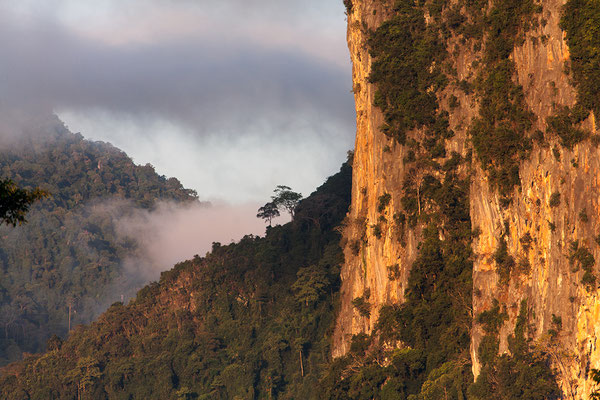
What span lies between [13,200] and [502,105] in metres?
40.0

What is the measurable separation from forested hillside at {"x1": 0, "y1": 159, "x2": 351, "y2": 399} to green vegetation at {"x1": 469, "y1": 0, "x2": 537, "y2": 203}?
37.1 metres

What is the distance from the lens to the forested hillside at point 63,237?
156 metres

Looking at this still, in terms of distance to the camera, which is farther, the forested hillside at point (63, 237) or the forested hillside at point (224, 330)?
the forested hillside at point (63, 237)

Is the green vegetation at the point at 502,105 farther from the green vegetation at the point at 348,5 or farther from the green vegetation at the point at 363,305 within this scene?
the green vegetation at the point at 348,5

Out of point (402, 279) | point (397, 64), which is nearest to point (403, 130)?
point (397, 64)

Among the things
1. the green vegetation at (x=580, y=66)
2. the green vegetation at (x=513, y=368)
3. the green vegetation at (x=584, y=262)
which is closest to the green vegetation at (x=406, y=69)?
the green vegetation at (x=580, y=66)

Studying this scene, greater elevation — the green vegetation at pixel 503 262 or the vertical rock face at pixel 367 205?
the vertical rock face at pixel 367 205

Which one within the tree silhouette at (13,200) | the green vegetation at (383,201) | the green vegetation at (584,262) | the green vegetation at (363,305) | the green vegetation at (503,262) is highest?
the green vegetation at (383,201)

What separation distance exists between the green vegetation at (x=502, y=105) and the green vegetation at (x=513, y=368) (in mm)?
7172

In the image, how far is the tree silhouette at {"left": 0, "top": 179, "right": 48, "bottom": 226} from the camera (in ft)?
71.2

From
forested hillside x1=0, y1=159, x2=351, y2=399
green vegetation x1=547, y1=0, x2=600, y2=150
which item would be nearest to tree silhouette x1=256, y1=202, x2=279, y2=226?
forested hillside x1=0, y1=159, x2=351, y2=399

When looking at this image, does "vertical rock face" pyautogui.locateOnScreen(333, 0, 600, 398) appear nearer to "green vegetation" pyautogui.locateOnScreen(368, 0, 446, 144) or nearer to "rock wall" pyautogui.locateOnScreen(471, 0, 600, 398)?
"rock wall" pyautogui.locateOnScreen(471, 0, 600, 398)

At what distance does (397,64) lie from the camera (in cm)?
7400

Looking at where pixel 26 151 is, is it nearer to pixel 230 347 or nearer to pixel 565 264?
pixel 230 347
